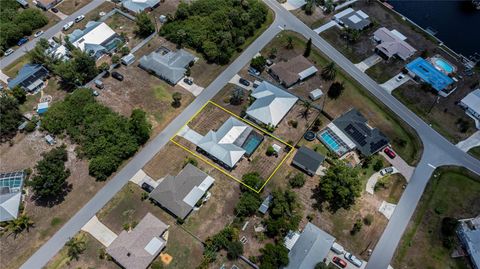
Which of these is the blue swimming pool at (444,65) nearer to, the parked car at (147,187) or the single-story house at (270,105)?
the single-story house at (270,105)

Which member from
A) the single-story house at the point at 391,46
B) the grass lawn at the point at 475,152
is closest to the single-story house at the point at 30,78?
the single-story house at the point at 391,46

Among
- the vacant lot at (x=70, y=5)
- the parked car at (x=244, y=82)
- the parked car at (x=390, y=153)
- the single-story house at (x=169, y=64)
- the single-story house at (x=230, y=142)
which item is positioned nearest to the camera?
the single-story house at (x=230, y=142)

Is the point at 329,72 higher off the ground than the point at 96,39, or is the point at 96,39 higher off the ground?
the point at 329,72

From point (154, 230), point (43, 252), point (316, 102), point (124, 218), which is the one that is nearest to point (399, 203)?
point (316, 102)

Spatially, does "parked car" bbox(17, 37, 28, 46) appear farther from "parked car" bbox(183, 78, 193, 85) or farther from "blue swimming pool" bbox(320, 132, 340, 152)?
"blue swimming pool" bbox(320, 132, 340, 152)

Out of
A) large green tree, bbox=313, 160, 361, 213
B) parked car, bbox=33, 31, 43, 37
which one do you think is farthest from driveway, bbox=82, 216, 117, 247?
parked car, bbox=33, 31, 43, 37

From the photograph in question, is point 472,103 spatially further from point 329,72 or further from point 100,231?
point 100,231

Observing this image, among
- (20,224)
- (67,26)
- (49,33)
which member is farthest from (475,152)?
(49,33)
